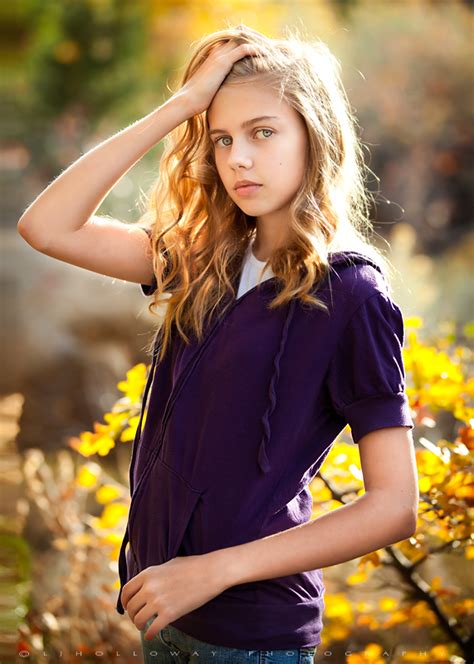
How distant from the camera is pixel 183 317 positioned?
127 centimetres

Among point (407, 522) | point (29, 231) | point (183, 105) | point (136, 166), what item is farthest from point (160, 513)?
point (136, 166)

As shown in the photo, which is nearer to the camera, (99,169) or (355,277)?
(355,277)

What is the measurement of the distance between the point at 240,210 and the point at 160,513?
465 millimetres

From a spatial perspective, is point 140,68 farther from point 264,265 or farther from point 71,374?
point 264,265

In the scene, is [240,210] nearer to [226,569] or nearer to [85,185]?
[85,185]

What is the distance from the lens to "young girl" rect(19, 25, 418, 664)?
3.51 ft

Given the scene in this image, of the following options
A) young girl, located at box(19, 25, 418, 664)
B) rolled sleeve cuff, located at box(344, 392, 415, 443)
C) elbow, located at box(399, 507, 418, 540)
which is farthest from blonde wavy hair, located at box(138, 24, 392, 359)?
elbow, located at box(399, 507, 418, 540)

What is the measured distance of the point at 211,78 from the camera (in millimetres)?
1224

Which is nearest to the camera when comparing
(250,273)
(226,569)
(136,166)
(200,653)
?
(226,569)

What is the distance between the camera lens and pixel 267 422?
111cm

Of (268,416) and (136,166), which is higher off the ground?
(136,166)

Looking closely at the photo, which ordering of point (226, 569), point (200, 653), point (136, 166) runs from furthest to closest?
point (136, 166), point (200, 653), point (226, 569)

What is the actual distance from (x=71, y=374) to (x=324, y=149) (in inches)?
132

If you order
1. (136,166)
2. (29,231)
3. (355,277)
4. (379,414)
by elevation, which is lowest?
(379,414)
